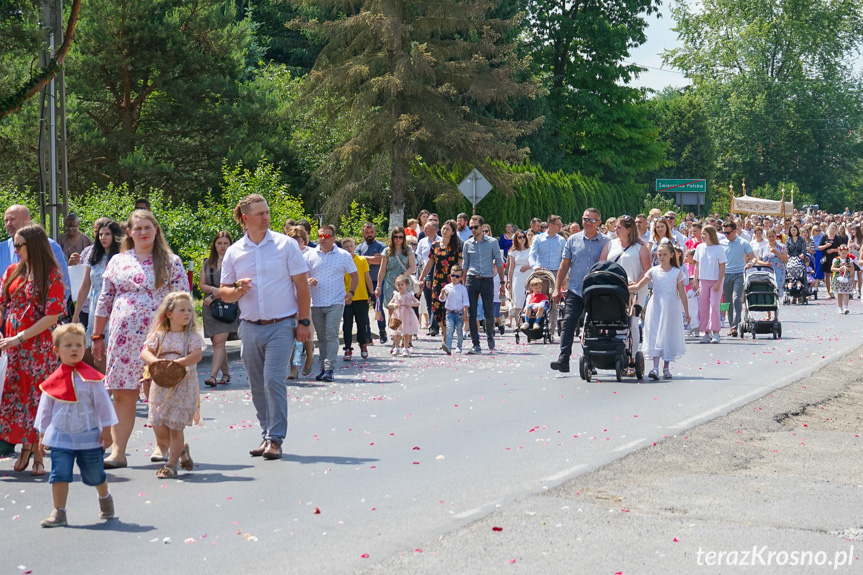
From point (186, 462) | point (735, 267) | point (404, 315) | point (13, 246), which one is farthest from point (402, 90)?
point (186, 462)

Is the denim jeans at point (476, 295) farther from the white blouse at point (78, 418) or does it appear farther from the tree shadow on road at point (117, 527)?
the tree shadow on road at point (117, 527)

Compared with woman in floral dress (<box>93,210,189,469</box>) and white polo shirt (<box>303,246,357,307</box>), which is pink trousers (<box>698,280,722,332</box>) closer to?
white polo shirt (<box>303,246,357,307</box>)

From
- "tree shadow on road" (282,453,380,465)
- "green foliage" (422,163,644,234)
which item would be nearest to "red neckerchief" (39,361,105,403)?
"tree shadow on road" (282,453,380,465)

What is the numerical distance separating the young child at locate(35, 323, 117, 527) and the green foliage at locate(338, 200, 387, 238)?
92.5ft

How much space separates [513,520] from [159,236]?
3767mm

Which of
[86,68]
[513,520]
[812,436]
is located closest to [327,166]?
[86,68]

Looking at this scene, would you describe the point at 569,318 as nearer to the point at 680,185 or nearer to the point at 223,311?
the point at 223,311

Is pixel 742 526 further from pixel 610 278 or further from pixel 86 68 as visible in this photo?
pixel 86 68

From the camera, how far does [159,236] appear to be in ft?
30.8

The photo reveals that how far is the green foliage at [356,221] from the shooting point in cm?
3706

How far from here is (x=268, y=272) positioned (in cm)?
945

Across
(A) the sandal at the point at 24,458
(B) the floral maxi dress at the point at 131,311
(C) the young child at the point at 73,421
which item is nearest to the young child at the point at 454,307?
(B) the floral maxi dress at the point at 131,311

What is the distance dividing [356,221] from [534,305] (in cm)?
2149

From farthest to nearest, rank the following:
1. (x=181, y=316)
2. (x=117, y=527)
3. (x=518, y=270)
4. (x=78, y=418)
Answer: (x=518, y=270) → (x=181, y=316) → (x=78, y=418) → (x=117, y=527)
